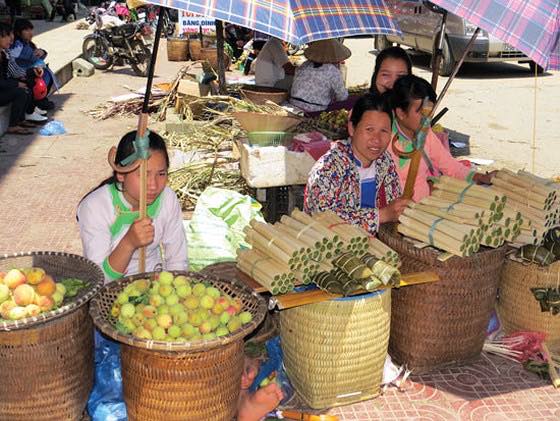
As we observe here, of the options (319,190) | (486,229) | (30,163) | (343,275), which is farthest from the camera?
(30,163)

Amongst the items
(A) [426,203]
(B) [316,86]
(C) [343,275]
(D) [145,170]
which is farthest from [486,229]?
(B) [316,86]

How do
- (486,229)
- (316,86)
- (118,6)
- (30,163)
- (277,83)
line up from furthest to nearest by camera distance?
1. (118,6)
2. (277,83)
3. (30,163)
4. (316,86)
5. (486,229)

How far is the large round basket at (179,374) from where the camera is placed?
2.65m

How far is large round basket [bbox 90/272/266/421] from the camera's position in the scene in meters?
2.65

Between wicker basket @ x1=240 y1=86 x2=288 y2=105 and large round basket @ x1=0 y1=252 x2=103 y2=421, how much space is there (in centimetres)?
480

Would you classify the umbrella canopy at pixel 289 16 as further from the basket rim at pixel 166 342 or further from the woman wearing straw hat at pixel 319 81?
the woman wearing straw hat at pixel 319 81

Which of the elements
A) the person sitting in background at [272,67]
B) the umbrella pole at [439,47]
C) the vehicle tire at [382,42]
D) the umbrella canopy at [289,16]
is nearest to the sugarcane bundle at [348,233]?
the umbrella canopy at [289,16]

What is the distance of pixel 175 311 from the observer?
287 cm

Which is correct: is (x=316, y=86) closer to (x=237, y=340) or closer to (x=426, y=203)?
(x=426, y=203)

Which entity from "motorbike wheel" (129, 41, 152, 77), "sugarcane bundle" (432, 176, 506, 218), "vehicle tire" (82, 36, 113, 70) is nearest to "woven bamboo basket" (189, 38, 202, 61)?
"motorbike wheel" (129, 41, 152, 77)

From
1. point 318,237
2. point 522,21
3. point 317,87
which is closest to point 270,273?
point 318,237

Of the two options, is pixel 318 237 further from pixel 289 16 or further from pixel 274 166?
pixel 274 166

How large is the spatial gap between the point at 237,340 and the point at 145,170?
0.90 metres

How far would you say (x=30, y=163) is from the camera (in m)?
7.89
